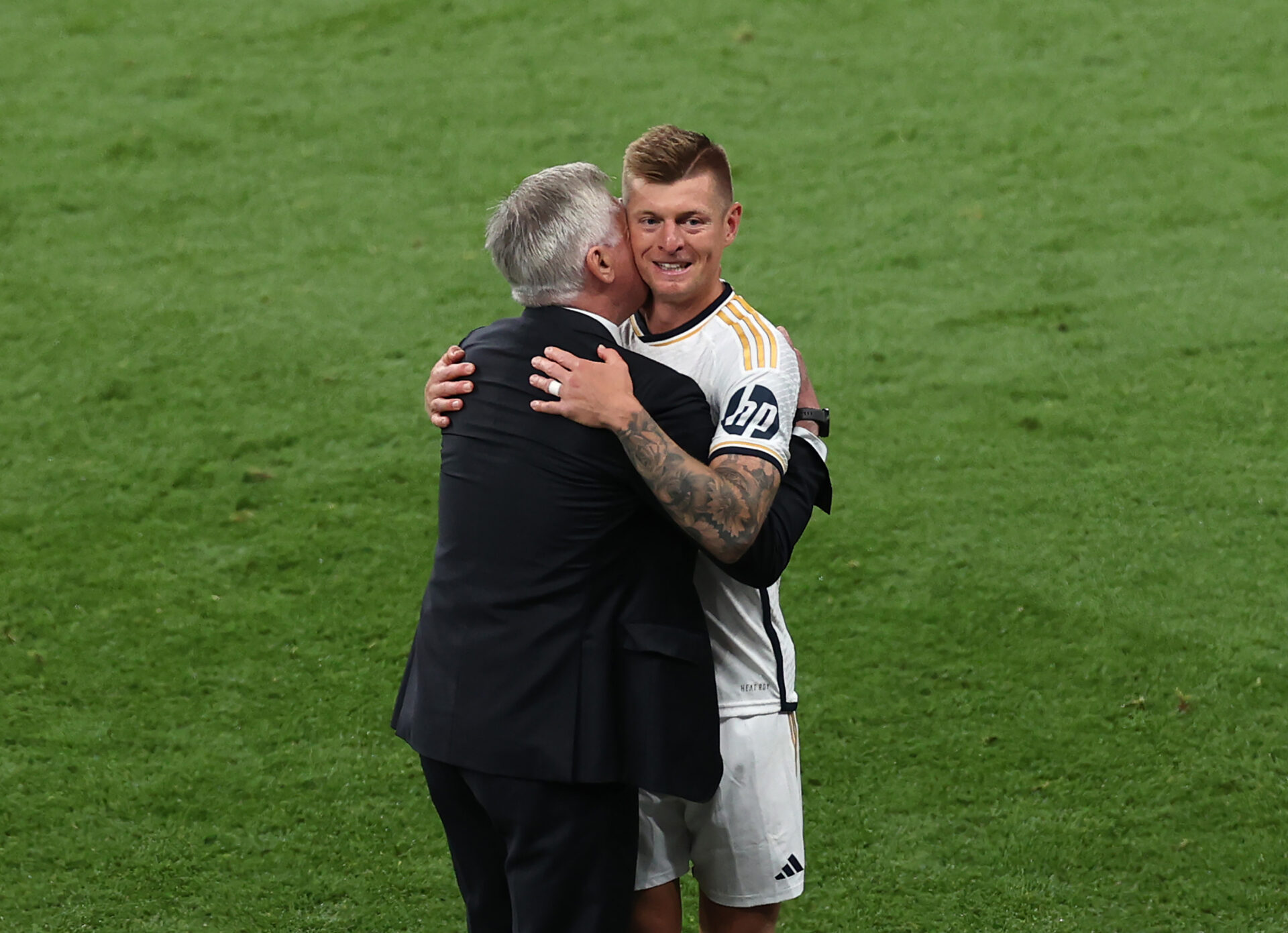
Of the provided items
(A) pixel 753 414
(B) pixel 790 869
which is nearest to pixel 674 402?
(A) pixel 753 414

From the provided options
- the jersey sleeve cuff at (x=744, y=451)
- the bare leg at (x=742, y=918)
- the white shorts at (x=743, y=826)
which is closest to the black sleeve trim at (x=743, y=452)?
the jersey sleeve cuff at (x=744, y=451)

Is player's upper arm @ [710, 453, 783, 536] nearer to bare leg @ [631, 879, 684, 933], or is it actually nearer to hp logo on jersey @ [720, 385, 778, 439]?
hp logo on jersey @ [720, 385, 778, 439]

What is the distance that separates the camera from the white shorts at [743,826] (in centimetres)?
251

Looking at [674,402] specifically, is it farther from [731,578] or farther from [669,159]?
[669,159]

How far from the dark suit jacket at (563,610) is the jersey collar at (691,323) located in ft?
0.83

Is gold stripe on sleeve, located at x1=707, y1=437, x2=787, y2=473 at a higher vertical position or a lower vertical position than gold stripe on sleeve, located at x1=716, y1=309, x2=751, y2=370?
lower

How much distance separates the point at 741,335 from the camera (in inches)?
97.6

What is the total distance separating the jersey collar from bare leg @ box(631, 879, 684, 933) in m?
1.00

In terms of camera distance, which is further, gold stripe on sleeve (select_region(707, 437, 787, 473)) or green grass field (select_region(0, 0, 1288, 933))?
green grass field (select_region(0, 0, 1288, 933))

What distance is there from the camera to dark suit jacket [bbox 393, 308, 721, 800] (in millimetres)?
2230

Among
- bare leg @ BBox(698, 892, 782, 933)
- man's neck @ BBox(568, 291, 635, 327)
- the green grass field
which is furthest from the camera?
the green grass field

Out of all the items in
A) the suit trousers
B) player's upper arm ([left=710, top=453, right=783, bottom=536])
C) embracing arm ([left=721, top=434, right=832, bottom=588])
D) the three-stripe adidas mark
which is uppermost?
player's upper arm ([left=710, top=453, right=783, bottom=536])

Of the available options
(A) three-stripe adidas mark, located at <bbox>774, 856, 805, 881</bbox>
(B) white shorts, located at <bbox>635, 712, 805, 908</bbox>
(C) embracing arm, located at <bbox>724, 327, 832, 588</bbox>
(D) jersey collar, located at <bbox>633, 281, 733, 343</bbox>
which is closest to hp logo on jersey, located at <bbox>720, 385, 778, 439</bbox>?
(C) embracing arm, located at <bbox>724, 327, 832, 588</bbox>

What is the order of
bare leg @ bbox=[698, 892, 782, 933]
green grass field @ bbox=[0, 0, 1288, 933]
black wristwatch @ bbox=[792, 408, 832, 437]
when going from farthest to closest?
green grass field @ bbox=[0, 0, 1288, 933] < bare leg @ bbox=[698, 892, 782, 933] < black wristwatch @ bbox=[792, 408, 832, 437]
